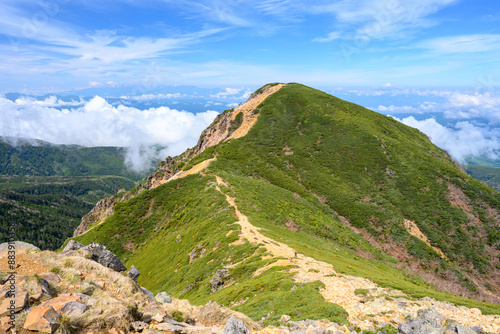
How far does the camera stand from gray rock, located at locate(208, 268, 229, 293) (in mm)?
29969

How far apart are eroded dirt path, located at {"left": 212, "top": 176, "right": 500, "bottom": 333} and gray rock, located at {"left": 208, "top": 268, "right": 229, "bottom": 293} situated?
4661mm

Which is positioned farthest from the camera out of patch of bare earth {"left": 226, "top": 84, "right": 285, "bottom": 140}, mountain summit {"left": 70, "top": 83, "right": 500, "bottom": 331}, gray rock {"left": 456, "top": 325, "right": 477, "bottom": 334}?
patch of bare earth {"left": 226, "top": 84, "right": 285, "bottom": 140}

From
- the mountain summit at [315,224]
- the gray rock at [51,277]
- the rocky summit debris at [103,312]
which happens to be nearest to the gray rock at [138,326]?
the rocky summit debris at [103,312]

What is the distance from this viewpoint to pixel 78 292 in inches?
471

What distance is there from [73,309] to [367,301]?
19845 mm

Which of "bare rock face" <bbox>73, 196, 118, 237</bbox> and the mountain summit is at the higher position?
the mountain summit

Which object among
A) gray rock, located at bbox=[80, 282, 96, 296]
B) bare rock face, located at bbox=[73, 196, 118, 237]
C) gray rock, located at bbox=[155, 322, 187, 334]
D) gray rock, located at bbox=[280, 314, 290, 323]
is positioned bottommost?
bare rock face, located at bbox=[73, 196, 118, 237]

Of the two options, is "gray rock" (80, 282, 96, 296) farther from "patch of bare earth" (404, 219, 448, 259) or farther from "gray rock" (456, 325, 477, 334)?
"patch of bare earth" (404, 219, 448, 259)

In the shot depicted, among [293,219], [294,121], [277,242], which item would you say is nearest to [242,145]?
[294,121]

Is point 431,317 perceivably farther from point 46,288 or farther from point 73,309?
point 46,288

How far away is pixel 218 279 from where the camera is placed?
30.5m

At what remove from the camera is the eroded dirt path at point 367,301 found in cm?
1630

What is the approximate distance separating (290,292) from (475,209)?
74.1m

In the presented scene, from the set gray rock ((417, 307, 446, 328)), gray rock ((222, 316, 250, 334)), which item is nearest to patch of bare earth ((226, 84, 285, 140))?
gray rock ((417, 307, 446, 328))
